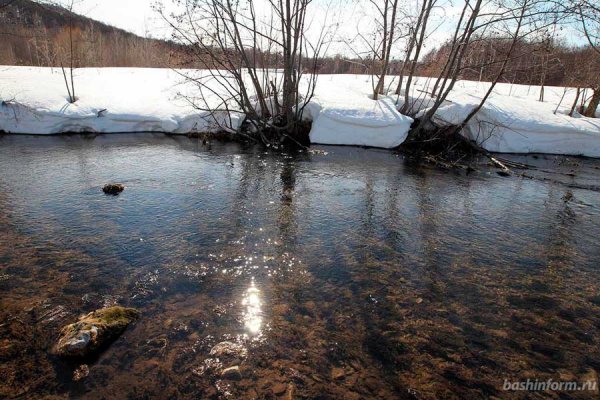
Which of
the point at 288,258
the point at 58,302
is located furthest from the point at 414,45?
the point at 58,302

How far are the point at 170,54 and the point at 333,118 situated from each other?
14.1 ft

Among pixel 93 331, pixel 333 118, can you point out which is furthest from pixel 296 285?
pixel 333 118

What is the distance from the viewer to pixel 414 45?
10.1 m

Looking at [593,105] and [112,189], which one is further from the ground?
[593,105]

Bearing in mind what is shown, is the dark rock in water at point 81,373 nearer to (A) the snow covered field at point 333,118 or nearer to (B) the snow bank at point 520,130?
(A) the snow covered field at point 333,118

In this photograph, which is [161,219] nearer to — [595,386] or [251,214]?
[251,214]

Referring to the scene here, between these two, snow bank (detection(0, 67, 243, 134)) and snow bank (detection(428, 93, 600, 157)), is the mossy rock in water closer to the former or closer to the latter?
snow bank (detection(0, 67, 243, 134))

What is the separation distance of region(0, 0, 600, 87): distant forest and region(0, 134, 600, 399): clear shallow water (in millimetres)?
4267

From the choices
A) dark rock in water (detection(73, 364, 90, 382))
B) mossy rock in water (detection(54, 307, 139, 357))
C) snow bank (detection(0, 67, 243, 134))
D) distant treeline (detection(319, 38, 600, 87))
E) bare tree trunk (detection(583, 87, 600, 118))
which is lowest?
dark rock in water (detection(73, 364, 90, 382))

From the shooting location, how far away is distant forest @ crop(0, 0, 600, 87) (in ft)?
27.4

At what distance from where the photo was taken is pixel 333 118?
9352 millimetres

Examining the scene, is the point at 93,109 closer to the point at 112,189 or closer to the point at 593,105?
the point at 112,189

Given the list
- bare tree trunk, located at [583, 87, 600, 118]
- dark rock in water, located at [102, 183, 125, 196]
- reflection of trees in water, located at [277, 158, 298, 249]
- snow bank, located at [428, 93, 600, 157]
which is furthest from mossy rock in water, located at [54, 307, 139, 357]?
bare tree trunk, located at [583, 87, 600, 118]

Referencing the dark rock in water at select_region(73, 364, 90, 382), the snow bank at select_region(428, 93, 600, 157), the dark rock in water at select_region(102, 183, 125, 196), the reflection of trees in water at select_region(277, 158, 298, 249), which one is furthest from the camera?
the snow bank at select_region(428, 93, 600, 157)
